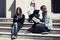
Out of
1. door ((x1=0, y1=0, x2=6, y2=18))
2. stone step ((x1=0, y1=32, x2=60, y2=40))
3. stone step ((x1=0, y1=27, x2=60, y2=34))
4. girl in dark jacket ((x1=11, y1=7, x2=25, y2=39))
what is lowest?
stone step ((x1=0, y1=32, x2=60, y2=40))

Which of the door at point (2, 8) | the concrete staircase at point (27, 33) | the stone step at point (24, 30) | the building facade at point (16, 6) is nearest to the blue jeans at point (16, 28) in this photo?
the concrete staircase at point (27, 33)

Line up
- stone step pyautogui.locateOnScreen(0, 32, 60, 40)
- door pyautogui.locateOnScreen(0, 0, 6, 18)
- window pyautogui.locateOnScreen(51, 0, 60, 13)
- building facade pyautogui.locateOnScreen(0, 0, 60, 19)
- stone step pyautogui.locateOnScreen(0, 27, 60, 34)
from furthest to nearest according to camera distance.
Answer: door pyautogui.locateOnScreen(0, 0, 6, 18), window pyautogui.locateOnScreen(51, 0, 60, 13), building facade pyautogui.locateOnScreen(0, 0, 60, 19), stone step pyautogui.locateOnScreen(0, 27, 60, 34), stone step pyautogui.locateOnScreen(0, 32, 60, 40)

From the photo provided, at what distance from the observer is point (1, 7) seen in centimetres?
1384

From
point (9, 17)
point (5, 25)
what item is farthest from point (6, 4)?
point (5, 25)

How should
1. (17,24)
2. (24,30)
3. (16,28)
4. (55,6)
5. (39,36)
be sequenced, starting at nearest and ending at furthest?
(39,36), (16,28), (17,24), (24,30), (55,6)

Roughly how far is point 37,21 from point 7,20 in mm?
2585

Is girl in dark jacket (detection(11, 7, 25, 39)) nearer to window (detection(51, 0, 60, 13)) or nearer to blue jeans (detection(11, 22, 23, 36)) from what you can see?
blue jeans (detection(11, 22, 23, 36))

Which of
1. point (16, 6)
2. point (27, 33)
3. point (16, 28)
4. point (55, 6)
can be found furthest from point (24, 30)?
point (55, 6)

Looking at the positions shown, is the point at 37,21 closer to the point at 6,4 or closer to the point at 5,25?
the point at 5,25

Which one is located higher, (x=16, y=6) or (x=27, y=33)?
(x=16, y=6)

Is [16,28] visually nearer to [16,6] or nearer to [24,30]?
[24,30]

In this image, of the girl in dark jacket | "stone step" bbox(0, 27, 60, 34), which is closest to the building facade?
"stone step" bbox(0, 27, 60, 34)

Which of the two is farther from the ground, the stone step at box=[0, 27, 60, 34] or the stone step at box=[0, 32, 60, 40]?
the stone step at box=[0, 27, 60, 34]

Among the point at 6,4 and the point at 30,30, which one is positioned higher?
the point at 6,4
